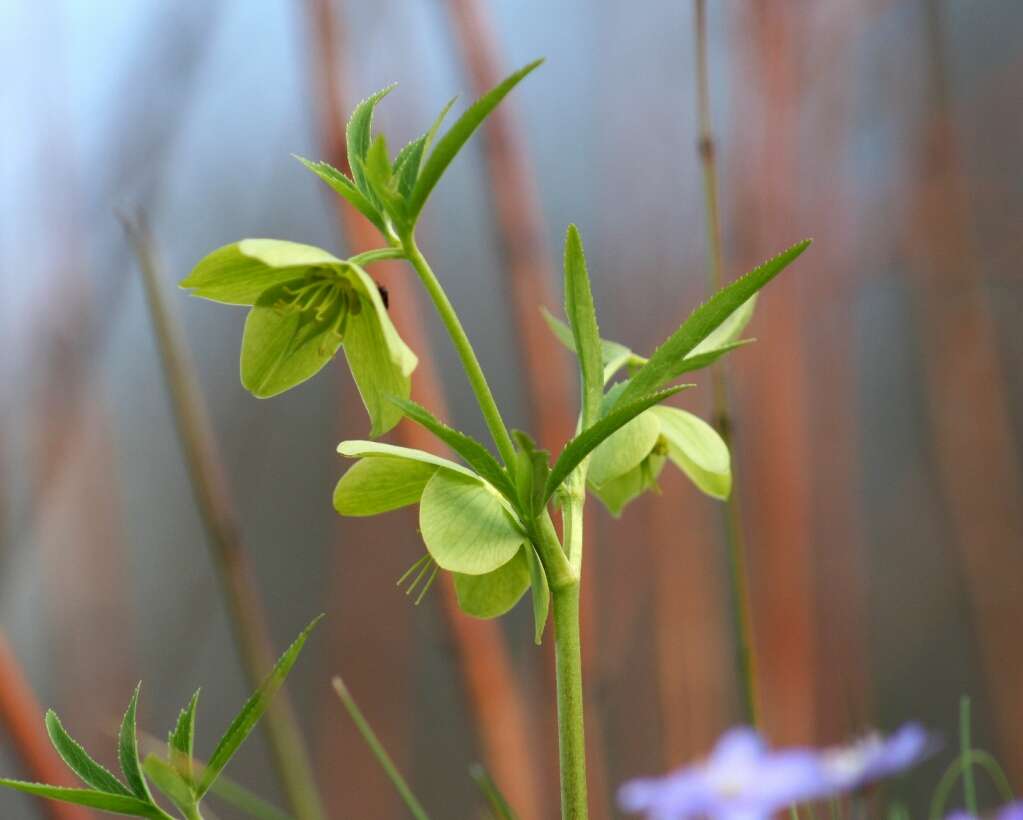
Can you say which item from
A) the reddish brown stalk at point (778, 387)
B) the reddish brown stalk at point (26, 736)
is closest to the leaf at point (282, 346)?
the reddish brown stalk at point (26, 736)

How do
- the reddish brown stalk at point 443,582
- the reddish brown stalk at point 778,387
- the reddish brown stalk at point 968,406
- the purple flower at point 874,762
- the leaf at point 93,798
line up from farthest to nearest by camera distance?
1. the reddish brown stalk at point 968,406
2. the reddish brown stalk at point 778,387
3. the reddish brown stalk at point 443,582
4. the purple flower at point 874,762
5. the leaf at point 93,798

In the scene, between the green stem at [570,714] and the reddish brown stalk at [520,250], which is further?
the reddish brown stalk at [520,250]

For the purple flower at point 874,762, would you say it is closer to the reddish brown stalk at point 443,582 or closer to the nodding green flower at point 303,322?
the nodding green flower at point 303,322

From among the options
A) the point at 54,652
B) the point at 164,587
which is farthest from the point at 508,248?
the point at 164,587

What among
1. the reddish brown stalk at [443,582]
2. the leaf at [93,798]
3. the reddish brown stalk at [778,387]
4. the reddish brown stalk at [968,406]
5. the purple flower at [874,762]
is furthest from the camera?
the reddish brown stalk at [968,406]

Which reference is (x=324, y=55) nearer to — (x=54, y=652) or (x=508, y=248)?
(x=508, y=248)

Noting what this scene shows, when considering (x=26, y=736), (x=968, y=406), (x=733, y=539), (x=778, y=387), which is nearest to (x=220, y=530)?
(x=26, y=736)
